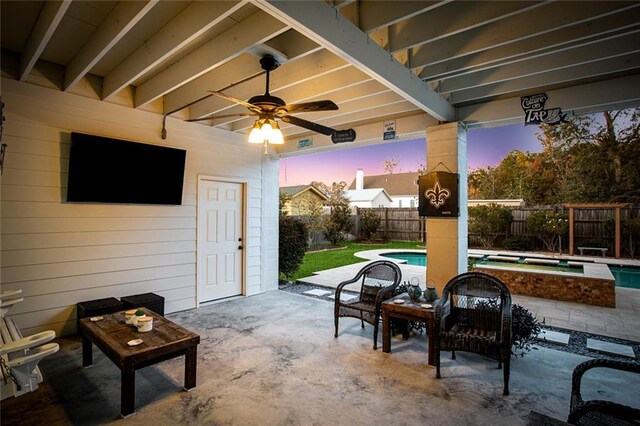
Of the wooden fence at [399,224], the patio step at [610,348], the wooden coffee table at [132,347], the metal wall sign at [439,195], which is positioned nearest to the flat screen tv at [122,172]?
the wooden coffee table at [132,347]

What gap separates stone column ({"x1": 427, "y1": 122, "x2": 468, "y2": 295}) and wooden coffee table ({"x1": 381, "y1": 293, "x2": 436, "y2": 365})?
934mm

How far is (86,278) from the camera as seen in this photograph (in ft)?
12.8

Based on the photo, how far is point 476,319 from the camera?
3.17 metres

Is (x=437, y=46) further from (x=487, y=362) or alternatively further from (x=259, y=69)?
(x=487, y=362)

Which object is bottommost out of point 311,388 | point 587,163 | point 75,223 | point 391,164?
point 311,388

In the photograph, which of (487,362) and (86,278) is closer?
(487,362)

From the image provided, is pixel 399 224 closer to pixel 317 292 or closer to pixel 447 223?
pixel 317 292

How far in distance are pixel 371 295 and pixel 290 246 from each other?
9.49 ft

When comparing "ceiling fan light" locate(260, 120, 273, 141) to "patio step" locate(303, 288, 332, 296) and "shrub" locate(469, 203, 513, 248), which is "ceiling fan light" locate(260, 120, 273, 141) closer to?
"patio step" locate(303, 288, 332, 296)

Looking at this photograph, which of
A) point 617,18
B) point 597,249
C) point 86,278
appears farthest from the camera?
point 597,249

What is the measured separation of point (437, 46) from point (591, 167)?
13.6 m

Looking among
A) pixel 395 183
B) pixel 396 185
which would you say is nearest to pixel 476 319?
pixel 396 185

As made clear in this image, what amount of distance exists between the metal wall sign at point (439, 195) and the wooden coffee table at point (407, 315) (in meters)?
1.34

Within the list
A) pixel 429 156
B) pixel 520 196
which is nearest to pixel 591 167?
pixel 520 196
